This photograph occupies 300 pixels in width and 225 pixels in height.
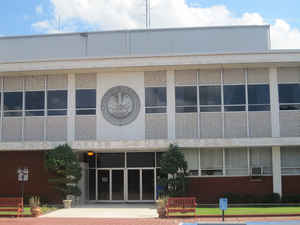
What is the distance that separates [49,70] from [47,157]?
5315 mm

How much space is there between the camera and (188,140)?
26.1 meters

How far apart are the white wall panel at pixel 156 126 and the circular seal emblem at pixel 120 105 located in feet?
3.10

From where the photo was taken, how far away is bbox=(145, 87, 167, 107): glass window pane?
2728 cm

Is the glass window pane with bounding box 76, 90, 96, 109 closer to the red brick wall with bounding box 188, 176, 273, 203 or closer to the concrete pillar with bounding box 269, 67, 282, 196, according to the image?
the red brick wall with bounding box 188, 176, 273, 203

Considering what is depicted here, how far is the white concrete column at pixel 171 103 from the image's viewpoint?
27.0m

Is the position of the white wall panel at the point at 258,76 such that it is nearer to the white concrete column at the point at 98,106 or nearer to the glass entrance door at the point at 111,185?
the white concrete column at the point at 98,106

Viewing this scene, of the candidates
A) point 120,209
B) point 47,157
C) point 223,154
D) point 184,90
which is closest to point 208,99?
point 184,90

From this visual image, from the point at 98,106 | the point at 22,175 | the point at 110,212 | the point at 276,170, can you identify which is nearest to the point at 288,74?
the point at 276,170

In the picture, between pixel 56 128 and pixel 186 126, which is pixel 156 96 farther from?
pixel 56 128

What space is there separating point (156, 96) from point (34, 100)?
7694 mm

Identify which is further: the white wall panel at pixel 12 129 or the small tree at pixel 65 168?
the white wall panel at pixel 12 129

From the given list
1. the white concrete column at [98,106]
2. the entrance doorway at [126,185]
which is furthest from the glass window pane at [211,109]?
the white concrete column at [98,106]

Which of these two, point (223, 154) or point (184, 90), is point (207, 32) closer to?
point (184, 90)

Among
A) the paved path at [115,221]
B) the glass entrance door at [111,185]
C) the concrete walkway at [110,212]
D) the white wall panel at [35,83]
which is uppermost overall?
the white wall panel at [35,83]
